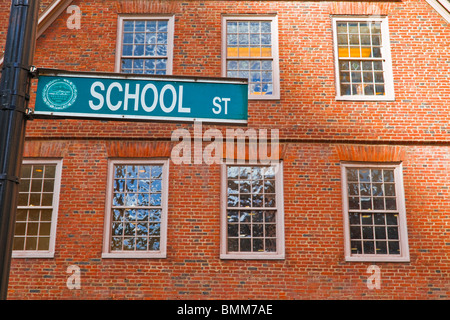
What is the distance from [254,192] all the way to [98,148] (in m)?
3.47

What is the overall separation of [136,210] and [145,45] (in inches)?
151

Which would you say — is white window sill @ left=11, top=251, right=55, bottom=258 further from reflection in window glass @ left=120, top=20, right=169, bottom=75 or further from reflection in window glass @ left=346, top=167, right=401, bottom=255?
reflection in window glass @ left=346, top=167, right=401, bottom=255

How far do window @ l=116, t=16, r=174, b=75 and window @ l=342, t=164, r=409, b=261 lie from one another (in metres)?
4.73

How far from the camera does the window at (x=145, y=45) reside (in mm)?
11438

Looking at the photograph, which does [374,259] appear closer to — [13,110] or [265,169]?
[265,169]

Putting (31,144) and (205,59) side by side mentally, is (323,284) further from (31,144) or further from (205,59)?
(31,144)

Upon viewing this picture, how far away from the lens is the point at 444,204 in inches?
413

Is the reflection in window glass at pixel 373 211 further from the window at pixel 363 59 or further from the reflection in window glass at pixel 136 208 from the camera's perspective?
the reflection in window glass at pixel 136 208

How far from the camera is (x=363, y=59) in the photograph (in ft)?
37.5

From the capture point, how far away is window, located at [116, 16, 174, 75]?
11.4m

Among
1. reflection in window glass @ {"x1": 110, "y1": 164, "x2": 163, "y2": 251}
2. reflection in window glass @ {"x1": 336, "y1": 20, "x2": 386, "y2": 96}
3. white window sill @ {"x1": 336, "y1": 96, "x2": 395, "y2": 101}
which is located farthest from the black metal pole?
reflection in window glass @ {"x1": 336, "y1": 20, "x2": 386, "y2": 96}

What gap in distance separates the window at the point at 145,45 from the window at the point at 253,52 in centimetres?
131

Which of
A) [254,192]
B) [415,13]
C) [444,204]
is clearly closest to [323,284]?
[254,192]
